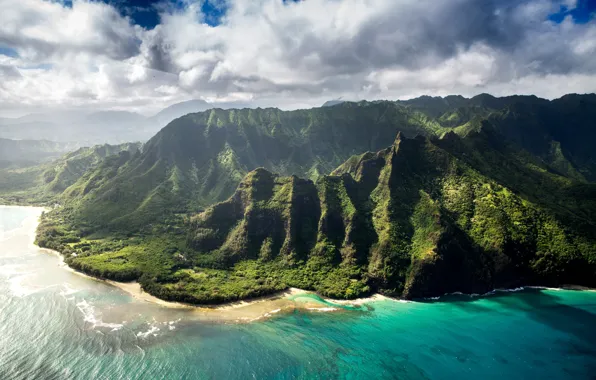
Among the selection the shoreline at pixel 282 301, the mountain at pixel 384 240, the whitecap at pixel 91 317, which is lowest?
the whitecap at pixel 91 317

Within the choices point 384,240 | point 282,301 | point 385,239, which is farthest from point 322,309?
point 385,239

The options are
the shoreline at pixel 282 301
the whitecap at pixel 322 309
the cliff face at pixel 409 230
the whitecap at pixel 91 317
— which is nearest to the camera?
the whitecap at pixel 91 317

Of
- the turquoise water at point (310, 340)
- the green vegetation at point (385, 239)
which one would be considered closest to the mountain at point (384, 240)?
the green vegetation at point (385, 239)

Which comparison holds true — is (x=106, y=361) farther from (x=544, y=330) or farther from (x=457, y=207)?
(x=457, y=207)

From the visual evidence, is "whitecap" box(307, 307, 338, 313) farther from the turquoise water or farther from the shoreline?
the turquoise water

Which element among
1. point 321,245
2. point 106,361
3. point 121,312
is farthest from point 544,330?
point 121,312

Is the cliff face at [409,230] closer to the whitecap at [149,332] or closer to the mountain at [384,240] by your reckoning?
the mountain at [384,240]

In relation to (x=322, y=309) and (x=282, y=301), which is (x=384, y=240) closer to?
(x=322, y=309)
